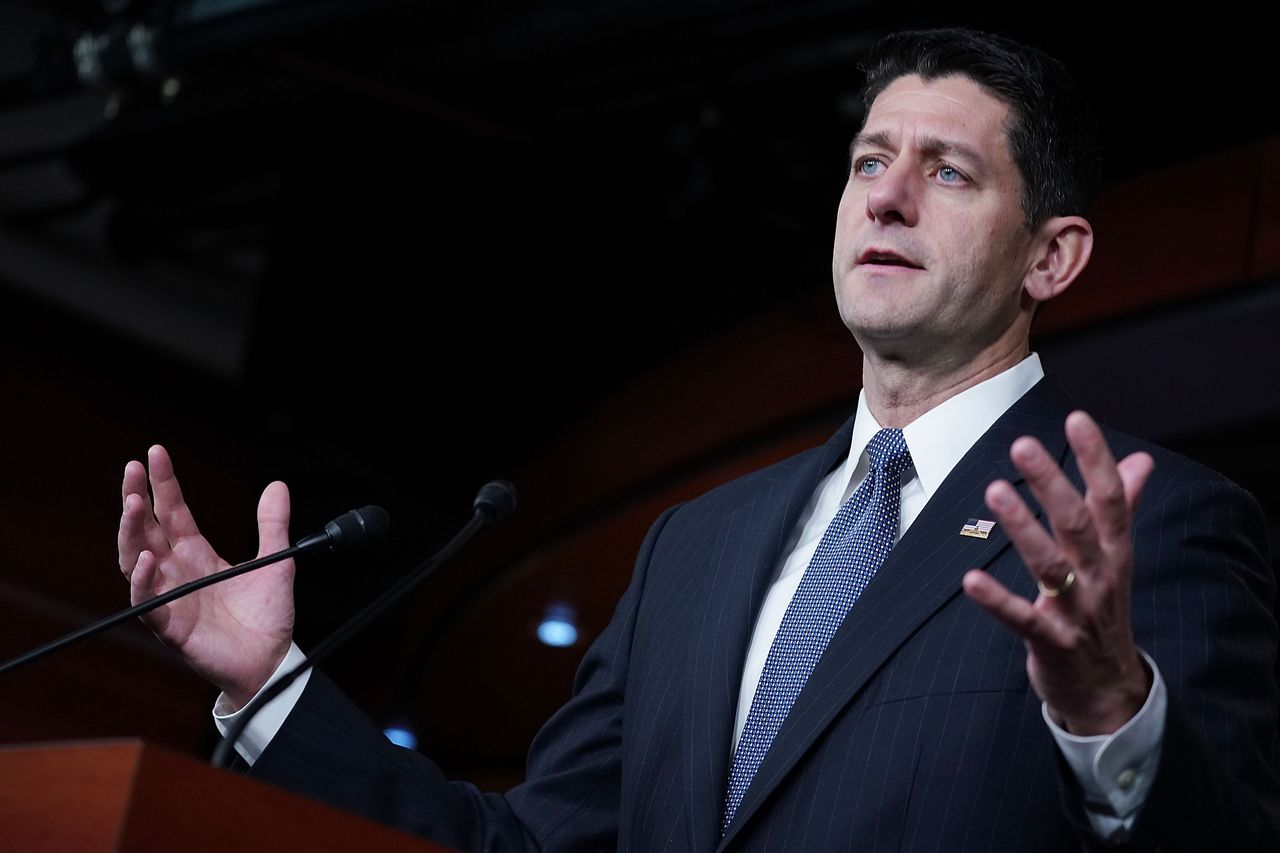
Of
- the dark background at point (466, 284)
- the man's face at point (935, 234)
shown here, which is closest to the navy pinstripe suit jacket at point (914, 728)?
the man's face at point (935, 234)

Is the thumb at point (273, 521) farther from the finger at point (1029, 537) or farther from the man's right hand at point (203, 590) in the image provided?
the finger at point (1029, 537)

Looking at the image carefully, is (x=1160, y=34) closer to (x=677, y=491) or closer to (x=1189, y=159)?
(x=1189, y=159)

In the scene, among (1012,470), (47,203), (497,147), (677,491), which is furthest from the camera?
(47,203)

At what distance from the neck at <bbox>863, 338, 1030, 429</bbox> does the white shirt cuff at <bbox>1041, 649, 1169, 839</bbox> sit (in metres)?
0.62

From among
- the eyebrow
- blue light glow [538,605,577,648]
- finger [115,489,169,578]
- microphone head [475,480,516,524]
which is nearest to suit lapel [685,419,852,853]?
microphone head [475,480,516,524]

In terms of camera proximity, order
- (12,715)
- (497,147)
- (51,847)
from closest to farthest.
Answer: (51,847), (497,147), (12,715)

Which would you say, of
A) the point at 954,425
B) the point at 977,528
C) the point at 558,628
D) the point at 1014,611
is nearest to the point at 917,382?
the point at 954,425

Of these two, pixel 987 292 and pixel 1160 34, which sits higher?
pixel 1160 34

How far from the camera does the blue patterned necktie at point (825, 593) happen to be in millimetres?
1496

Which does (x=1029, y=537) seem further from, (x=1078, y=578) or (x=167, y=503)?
(x=167, y=503)

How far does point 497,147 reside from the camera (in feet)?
12.1

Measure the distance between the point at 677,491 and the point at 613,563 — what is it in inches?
20.8

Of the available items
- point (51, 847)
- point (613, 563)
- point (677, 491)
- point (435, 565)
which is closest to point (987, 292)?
point (435, 565)

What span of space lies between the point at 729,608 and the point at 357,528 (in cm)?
38
